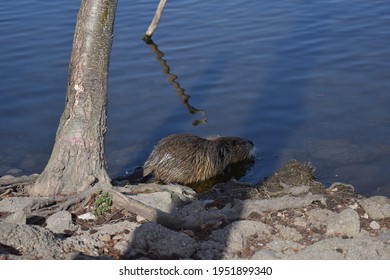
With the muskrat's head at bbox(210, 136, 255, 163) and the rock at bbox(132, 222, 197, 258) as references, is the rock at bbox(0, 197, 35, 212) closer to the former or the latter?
the rock at bbox(132, 222, 197, 258)

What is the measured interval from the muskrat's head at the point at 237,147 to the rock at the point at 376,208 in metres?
2.71

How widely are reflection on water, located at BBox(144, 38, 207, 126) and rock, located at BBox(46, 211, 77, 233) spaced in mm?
4517

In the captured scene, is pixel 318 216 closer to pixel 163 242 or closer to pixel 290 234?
pixel 290 234

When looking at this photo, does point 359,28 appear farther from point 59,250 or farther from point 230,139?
point 59,250

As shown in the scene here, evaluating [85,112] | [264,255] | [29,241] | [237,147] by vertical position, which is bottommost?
[237,147]

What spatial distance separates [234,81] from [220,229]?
6.32 metres

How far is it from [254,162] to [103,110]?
9.65 ft

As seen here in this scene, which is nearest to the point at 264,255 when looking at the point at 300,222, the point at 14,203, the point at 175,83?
the point at 300,222

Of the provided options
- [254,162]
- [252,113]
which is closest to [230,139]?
[254,162]

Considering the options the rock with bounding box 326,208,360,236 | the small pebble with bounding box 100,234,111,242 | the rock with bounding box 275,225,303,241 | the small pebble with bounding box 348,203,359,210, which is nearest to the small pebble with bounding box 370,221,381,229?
the rock with bounding box 326,208,360,236

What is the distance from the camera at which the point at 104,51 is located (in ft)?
21.6

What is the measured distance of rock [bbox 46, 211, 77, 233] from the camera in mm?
5879

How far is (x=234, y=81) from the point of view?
11.9 metres

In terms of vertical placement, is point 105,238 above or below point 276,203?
above
